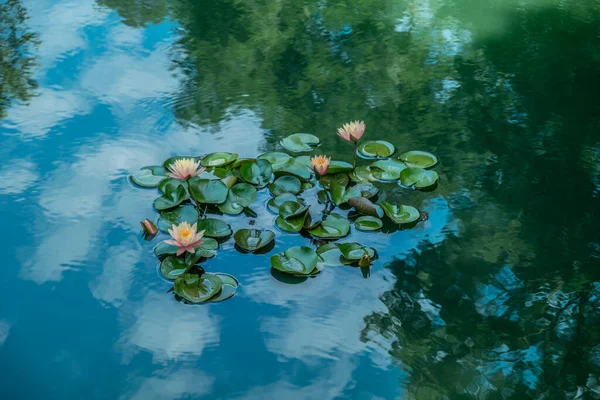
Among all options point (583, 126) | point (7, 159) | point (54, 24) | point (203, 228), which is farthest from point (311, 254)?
point (54, 24)

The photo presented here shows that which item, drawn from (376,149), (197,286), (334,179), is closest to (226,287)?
(197,286)

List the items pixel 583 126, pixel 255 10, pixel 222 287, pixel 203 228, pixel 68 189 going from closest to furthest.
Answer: pixel 222 287
pixel 203 228
pixel 68 189
pixel 583 126
pixel 255 10

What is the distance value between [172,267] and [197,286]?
13cm

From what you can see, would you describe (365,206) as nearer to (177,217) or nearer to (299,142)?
(299,142)

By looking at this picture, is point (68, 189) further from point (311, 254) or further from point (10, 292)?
point (311, 254)

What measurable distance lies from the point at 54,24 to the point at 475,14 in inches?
102

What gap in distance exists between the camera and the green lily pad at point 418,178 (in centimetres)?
214

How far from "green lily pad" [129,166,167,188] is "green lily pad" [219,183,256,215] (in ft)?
0.94

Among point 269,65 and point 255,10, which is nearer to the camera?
point 269,65

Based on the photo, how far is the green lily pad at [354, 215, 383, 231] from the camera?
195 cm

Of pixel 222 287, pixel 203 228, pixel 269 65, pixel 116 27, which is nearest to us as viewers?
pixel 222 287

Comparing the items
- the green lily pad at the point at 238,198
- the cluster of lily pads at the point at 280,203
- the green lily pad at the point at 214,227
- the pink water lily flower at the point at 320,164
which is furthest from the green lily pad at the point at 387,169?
the green lily pad at the point at 214,227

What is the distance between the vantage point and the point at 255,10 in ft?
11.9

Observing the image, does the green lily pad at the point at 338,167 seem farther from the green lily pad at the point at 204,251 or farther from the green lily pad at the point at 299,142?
the green lily pad at the point at 204,251
